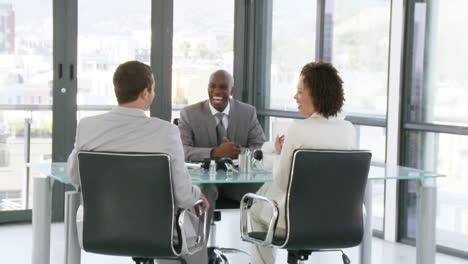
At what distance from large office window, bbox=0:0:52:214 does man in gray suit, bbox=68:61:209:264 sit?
3.37 metres

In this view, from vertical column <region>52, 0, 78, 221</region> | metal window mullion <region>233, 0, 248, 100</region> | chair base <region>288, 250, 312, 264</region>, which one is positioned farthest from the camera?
metal window mullion <region>233, 0, 248, 100</region>

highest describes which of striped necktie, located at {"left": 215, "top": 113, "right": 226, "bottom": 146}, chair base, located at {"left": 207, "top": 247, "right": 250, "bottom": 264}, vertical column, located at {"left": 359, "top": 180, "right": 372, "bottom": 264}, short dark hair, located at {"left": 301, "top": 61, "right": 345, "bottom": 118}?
short dark hair, located at {"left": 301, "top": 61, "right": 345, "bottom": 118}

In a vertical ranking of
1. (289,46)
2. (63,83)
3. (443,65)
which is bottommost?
(63,83)

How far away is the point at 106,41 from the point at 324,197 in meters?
4.05

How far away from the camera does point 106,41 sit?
23.4ft

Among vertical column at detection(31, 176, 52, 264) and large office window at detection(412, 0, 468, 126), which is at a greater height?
large office window at detection(412, 0, 468, 126)

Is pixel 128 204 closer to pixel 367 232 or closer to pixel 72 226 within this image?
pixel 72 226

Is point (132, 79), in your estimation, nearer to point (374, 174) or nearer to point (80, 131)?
point (80, 131)

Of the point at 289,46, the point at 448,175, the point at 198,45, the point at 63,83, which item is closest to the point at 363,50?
the point at 289,46

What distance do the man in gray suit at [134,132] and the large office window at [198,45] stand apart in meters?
3.93

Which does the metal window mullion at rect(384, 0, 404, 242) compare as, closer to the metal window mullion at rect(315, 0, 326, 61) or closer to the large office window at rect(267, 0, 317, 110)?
the metal window mullion at rect(315, 0, 326, 61)

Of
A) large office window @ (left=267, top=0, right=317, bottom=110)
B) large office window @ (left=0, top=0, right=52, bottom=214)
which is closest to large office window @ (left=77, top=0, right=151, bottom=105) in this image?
large office window @ (left=0, top=0, right=52, bottom=214)

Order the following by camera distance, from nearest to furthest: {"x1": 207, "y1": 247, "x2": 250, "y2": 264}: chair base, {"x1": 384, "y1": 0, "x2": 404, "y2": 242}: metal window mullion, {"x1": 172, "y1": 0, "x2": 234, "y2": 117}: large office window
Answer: {"x1": 207, "y1": 247, "x2": 250, "y2": 264}: chair base
{"x1": 384, "y1": 0, "x2": 404, "y2": 242}: metal window mullion
{"x1": 172, "y1": 0, "x2": 234, "y2": 117}: large office window

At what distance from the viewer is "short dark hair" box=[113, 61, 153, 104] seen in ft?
11.6
